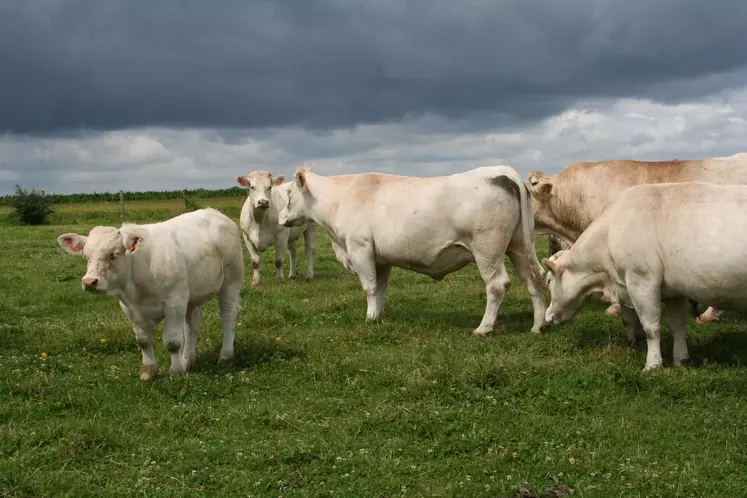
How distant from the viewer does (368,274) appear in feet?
39.3

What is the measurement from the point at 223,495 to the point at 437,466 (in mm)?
1683

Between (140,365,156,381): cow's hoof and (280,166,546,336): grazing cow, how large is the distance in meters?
4.06

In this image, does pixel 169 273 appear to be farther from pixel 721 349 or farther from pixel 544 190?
pixel 544 190

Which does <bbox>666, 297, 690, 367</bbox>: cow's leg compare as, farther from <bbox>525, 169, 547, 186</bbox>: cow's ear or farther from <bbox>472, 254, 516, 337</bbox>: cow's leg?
<bbox>525, 169, 547, 186</bbox>: cow's ear

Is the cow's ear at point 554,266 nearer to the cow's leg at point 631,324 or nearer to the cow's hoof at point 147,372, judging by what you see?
the cow's leg at point 631,324

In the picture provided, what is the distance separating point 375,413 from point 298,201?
20.9 ft

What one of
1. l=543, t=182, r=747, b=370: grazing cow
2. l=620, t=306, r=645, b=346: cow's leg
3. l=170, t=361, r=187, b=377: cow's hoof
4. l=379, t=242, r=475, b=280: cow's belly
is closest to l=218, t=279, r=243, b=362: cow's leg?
l=170, t=361, r=187, b=377: cow's hoof

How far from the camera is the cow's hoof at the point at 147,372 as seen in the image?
866 centimetres

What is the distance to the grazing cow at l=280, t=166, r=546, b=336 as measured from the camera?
10875 mm

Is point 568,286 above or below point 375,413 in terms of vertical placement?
above

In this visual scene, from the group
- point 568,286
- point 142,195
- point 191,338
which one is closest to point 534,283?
point 568,286

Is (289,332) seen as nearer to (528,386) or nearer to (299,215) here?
(299,215)

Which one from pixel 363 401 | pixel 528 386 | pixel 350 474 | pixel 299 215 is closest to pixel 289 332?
pixel 299 215

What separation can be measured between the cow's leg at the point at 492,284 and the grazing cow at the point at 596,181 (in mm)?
2192
